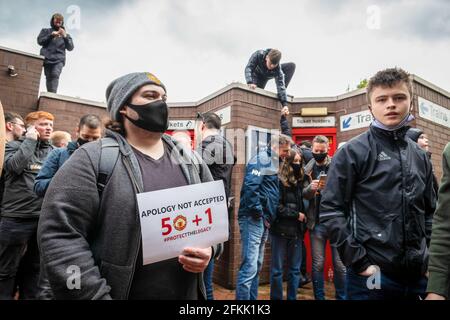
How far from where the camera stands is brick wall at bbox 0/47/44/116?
5.89 metres

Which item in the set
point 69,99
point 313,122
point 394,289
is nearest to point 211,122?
point 394,289

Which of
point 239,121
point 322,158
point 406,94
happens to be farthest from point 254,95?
point 406,94

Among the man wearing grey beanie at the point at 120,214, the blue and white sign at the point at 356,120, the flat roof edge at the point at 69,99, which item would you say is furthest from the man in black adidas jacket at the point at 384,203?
the flat roof edge at the point at 69,99

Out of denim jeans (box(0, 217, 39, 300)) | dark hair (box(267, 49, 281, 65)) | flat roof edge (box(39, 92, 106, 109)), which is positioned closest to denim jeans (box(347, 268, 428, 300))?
denim jeans (box(0, 217, 39, 300))

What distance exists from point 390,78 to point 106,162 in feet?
5.65

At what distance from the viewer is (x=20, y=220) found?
9.89 ft

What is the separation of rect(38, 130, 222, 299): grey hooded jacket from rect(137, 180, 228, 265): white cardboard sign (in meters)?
0.06

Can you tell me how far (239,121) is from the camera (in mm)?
4797

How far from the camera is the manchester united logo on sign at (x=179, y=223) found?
4.75 feet

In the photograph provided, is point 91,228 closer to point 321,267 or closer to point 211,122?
point 211,122

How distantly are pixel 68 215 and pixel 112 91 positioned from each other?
2.45 feet

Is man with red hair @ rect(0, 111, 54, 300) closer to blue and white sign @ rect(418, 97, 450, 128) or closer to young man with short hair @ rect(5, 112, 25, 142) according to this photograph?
young man with short hair @ rect(5, 112, 25, 142)

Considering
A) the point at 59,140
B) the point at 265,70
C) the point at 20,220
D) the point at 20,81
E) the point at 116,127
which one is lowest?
the point at 20,220

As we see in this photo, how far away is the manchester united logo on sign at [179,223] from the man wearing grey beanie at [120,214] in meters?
A: 0.12
